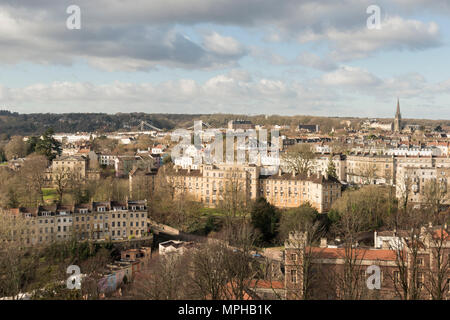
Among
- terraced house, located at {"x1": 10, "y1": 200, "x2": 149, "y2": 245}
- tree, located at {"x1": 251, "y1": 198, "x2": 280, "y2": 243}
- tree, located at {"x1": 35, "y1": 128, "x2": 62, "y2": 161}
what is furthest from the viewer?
tree, located at {"x1": 35, "y1": 128, "x2": 62, "y2": 161}

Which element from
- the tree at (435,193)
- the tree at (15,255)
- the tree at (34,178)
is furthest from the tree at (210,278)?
the tree at (34,178)

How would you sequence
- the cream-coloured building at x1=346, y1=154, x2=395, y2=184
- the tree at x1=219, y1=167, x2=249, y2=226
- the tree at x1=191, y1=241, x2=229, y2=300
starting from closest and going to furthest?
the tree at x1=191, y1=241, x2=229, y2=300
the tree at x1=219, y1=167, x2=249, y2=226
the cream-coloured building at x1=346, y1=154, x2=395, y2=184

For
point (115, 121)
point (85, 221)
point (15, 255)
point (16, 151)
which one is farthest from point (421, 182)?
point (115, 121)

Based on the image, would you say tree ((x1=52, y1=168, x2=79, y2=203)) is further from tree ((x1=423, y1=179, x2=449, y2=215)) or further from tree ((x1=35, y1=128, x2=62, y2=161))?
tree ((x1=423, y1=179, x2=449, y2=215))

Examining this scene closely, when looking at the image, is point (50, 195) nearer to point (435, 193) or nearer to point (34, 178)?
point (34, 178)

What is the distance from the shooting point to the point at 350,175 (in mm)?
56688

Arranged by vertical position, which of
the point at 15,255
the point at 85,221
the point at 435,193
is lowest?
the point at 85,221

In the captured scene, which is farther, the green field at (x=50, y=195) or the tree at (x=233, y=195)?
the green field at (x=50, y=195)

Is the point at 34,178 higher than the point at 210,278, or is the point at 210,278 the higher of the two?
the point at 34,178

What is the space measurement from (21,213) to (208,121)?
104 m
